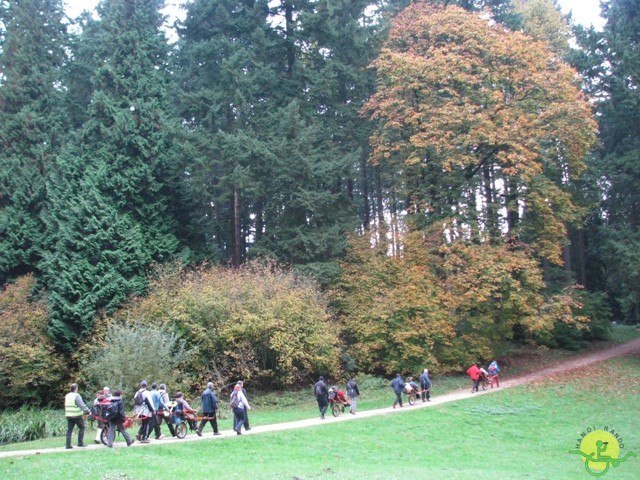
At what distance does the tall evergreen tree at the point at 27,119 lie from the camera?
104 ft

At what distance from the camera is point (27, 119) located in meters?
33.0

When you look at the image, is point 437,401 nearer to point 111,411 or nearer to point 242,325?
point 242,325

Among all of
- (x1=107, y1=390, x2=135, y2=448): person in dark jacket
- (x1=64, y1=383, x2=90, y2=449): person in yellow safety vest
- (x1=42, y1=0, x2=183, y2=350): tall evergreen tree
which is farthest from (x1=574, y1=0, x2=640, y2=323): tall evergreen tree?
(x1=64, y1=383, x2=90, y2=449): person in yellow safety vest

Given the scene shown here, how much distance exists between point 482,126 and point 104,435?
22.3 metres

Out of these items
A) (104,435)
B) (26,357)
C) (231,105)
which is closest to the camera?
(104,435)

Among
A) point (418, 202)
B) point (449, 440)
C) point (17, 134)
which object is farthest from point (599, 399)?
point (17, 134)

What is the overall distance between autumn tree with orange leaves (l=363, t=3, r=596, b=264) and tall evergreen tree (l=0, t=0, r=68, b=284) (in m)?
18.3

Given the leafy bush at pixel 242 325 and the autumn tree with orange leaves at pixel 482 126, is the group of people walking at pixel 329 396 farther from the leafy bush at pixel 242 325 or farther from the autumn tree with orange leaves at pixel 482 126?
the autumn tree with orange leaves at pixel 482 126

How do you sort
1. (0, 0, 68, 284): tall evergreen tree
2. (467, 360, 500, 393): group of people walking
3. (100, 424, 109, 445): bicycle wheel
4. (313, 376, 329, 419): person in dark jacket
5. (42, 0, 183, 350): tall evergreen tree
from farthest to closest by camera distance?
(0, 0, 68, 284): tall evergreen tree
(42, 0, 183, 350): tall evergreen tree
(467, 360, 500, 393): group of people walking
(313, 376, 329, 419): person in dark jacket
(100, 424, 109, 445): bicycle wheel

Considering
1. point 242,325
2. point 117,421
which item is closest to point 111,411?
point 117,421

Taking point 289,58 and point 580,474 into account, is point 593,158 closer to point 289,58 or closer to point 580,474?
point 289,58

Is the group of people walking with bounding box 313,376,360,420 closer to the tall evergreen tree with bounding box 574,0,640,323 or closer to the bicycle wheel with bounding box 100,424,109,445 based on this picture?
the bicycle wheel with bounding box 100,424,109,445

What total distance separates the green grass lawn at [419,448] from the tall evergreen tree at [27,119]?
17346mm

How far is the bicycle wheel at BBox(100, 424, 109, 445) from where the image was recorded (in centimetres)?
1585
